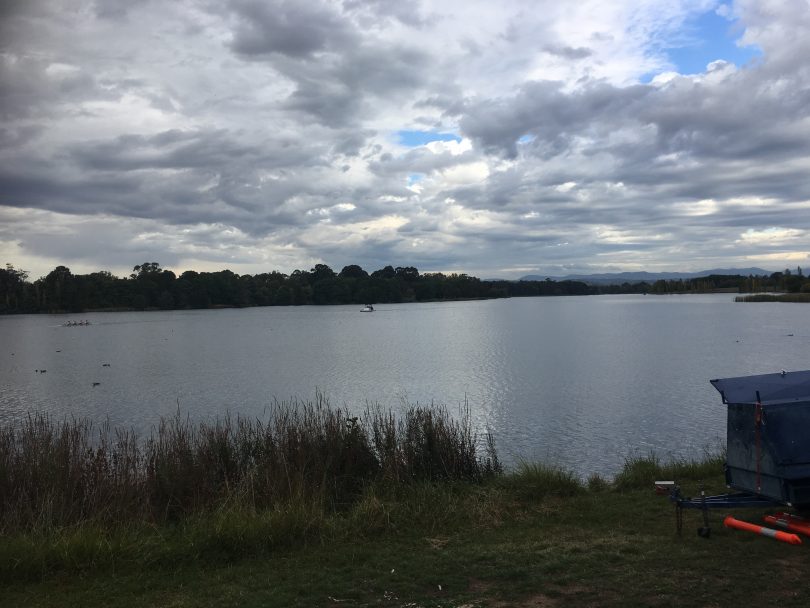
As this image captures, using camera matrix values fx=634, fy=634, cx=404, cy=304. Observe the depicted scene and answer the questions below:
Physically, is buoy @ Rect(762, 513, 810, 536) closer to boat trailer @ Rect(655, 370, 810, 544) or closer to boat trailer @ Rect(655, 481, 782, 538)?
boat trailer @ Rect(655, 370, 810, 544)

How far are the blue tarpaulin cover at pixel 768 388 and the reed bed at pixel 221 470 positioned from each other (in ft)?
17.2

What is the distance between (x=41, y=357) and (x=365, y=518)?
49.2 meters

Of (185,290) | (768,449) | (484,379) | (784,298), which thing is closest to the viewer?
(768,449)

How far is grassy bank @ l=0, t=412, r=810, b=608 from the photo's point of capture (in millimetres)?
6098

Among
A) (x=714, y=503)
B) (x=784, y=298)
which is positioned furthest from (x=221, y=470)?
(x=784, y=298)

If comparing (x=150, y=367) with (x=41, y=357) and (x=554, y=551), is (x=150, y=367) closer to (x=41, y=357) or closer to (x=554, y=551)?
(x=41, y=357)

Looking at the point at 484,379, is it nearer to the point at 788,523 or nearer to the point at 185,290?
the point at 788,523

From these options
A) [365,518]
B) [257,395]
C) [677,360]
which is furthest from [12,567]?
[677,360]

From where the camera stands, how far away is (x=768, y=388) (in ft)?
24.9

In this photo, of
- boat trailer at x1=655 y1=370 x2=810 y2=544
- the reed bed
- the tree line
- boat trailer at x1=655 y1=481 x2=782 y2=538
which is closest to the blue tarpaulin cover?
boat trailer at x1=655 y1=370 x2=810 y2=544

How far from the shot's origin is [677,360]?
1455 inches

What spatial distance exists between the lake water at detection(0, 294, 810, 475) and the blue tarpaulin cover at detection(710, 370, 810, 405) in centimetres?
723

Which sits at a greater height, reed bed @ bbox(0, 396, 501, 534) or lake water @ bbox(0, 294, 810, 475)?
reed bed @ bbox(0, 396, 501, 534)

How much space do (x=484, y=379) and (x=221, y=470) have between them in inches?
824
